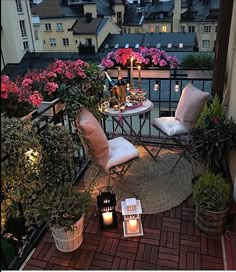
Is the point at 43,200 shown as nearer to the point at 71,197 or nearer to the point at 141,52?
the point at 71,197

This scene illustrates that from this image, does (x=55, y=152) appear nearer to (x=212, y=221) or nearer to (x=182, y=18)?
(x=212, y=221)

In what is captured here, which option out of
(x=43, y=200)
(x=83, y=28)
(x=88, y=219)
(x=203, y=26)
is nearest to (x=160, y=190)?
(x=88, y=219)

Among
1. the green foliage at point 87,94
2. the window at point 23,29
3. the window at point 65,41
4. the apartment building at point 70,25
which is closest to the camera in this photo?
the green foliage at point 87,94

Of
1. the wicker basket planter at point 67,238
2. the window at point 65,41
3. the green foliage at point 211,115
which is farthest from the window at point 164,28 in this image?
the wicker basket planter at point 67,238

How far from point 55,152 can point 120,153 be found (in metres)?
0.64

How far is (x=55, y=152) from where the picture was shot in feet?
6.60

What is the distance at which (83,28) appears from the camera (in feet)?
39.9

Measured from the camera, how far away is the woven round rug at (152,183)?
242cm

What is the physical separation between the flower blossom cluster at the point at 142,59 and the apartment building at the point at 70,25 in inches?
289

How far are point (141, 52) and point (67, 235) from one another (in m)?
2.25

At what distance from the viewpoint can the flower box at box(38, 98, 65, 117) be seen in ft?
7.13

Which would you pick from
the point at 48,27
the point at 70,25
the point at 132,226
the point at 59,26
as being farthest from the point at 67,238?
the point at 48,27

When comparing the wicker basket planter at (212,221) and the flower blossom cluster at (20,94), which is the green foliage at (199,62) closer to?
the wicker basket planter at (212,221)

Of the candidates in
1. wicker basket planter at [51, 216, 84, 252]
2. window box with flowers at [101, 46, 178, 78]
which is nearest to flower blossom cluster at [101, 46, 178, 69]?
window box with flowers at [101, 46, 178, 78]
